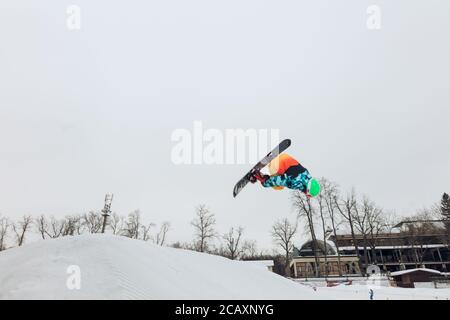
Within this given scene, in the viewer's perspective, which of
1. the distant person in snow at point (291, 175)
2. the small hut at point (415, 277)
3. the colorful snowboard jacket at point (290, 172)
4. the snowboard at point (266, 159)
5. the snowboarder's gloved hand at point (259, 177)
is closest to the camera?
the distant person in snow at point (291, 175)

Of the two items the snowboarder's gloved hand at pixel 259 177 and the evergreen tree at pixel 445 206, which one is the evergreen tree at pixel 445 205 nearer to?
the evergreen tree at pixel 445 206

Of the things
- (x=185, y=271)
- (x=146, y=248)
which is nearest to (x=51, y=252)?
(x=146, y=248)

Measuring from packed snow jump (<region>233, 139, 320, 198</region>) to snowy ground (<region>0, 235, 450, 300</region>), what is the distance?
11.4 feet

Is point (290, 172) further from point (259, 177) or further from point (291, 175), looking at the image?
point (259, 177)

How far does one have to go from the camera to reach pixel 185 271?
26.6ft

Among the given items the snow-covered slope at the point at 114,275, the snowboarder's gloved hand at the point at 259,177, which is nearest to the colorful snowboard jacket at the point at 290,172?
the snowboarder's gloved hand at the point at 259,177

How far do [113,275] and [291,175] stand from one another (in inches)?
222

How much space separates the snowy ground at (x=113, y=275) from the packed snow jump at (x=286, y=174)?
3460 millimetres

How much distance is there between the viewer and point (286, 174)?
9016mm

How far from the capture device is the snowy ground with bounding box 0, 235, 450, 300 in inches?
207

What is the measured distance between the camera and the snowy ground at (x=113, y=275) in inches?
207

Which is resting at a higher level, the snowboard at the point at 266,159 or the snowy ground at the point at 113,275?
the snowboard at the point at 266,159
